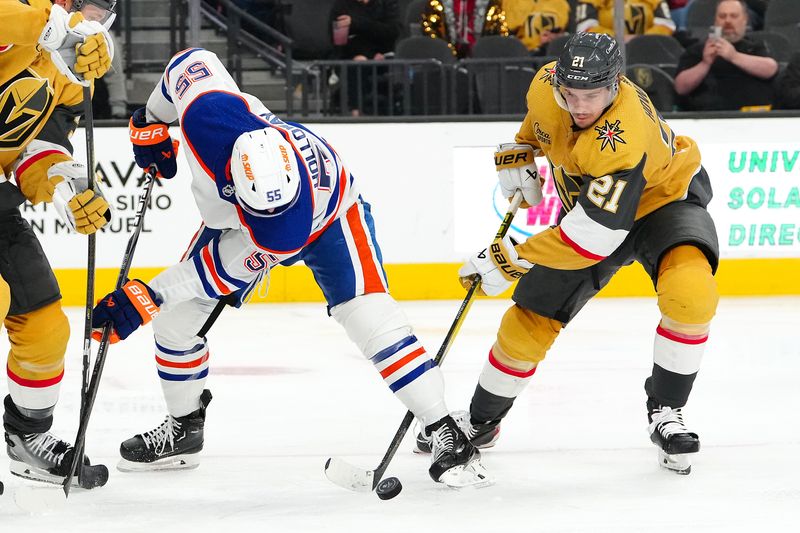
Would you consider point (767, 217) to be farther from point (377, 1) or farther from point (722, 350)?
point (377, 1)

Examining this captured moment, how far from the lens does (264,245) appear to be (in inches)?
101

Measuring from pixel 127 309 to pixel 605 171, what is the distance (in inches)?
44.3

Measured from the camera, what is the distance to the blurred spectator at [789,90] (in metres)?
6.23

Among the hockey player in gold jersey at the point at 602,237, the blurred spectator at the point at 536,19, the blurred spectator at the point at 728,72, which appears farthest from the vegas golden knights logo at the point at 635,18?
the hockey player in gold jersey at the point at 602,237

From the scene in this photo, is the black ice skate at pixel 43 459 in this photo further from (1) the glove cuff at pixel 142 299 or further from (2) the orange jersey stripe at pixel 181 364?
(1) the glove cuff at pixel 142 299

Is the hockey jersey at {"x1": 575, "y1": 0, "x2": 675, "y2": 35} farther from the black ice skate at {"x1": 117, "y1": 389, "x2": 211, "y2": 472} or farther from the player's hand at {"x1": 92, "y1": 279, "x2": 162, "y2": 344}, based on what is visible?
the player's hand at {"x1": 92, "y1": 279, "x2": 162, "y2": 344}

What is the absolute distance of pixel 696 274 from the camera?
2869mm

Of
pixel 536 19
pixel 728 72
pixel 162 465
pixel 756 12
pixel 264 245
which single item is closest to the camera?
pixel 264 245

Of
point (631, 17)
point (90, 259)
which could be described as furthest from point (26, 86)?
point (631, 17)

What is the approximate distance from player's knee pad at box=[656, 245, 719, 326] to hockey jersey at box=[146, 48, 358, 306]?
0.81 metres

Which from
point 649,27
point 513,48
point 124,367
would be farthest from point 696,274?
point 649,27

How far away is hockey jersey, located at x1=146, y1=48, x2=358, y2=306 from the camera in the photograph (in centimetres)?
258

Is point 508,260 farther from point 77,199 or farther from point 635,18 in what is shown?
point 635,18

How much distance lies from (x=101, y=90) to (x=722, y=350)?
11.3ft
